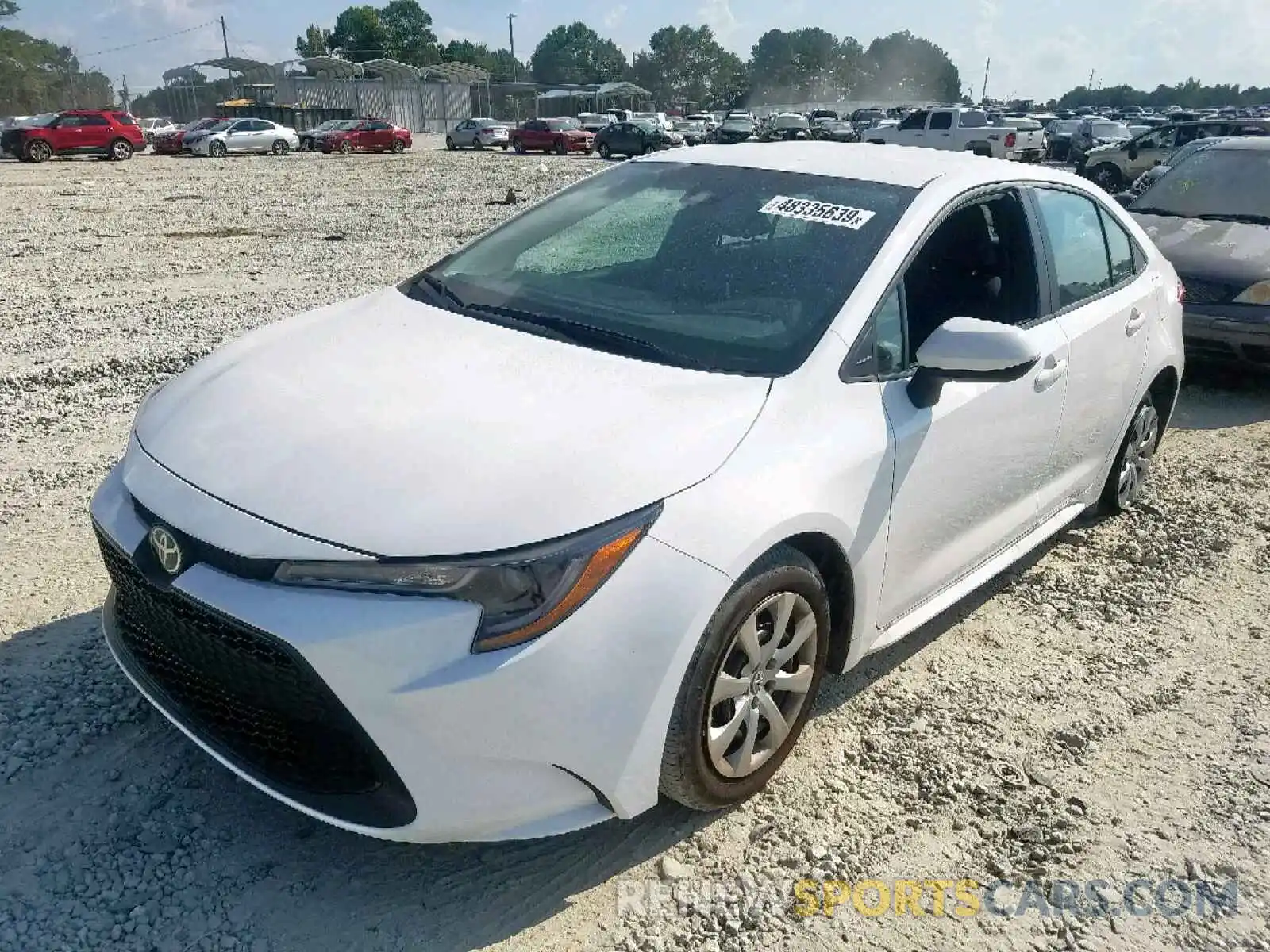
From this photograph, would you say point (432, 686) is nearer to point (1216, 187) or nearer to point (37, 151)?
point (1216, 187)

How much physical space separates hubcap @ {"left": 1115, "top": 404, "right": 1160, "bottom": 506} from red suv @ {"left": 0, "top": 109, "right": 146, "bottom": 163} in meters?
32.7

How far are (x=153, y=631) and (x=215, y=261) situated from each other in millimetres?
9214

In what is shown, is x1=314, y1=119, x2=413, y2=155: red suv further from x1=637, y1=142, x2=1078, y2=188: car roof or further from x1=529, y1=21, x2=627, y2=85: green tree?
x1=529, y1=21, x2=627, y2=85: green tree

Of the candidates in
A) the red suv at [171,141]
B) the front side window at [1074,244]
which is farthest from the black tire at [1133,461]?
the red suv at [171,141]

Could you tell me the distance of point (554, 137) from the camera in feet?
125

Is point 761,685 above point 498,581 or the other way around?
the other way around

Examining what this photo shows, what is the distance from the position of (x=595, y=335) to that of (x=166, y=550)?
1.26m

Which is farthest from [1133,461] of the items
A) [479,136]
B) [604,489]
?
[479,136]

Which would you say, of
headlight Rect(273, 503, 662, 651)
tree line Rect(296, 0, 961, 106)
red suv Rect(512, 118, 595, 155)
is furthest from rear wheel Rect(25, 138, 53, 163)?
tree line Rect(296, 0, 961, 106)

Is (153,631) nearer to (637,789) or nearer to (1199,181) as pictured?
(637,789)

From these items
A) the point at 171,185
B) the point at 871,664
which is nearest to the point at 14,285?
the point at 871,664

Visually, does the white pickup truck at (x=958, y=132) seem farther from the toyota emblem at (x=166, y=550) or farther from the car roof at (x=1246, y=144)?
the toyota emblem at (x=166, y=550)

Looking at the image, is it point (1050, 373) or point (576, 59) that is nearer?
point (1050, 373)

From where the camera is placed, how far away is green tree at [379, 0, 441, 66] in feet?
349
